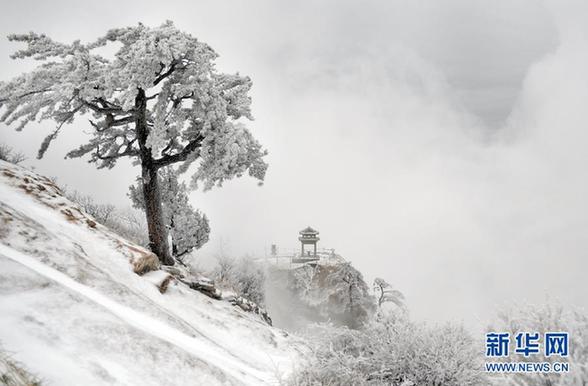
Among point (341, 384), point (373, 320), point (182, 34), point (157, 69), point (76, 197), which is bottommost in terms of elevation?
point (341, 384)

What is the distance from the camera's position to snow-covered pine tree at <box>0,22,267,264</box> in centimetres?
1140

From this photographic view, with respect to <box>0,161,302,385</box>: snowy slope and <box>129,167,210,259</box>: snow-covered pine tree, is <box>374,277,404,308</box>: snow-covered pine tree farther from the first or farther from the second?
<box>0,161,302,385</box>: snowy slope

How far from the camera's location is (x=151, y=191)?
13.4 m

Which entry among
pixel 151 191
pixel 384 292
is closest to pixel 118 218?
pixel 151 191

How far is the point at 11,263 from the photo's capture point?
510cm

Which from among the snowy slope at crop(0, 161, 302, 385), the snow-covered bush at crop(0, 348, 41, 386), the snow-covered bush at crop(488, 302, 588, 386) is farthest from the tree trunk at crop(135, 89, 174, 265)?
the snow-covered bush at crop(488, 302, 588, 386)

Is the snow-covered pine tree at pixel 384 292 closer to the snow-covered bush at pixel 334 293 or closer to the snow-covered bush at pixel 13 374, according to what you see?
the snow-covered bush at pixel 334 293

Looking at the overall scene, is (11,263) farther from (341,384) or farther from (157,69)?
(157,69)

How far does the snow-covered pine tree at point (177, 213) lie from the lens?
1809 cm

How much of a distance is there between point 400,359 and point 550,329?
2071mm

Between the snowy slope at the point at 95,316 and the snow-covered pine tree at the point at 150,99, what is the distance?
132 inches

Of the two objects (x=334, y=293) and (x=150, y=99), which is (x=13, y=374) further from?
(x=334, y=293)

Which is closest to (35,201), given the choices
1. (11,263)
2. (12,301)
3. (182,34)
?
(11,263)

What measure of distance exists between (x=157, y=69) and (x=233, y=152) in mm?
3203
